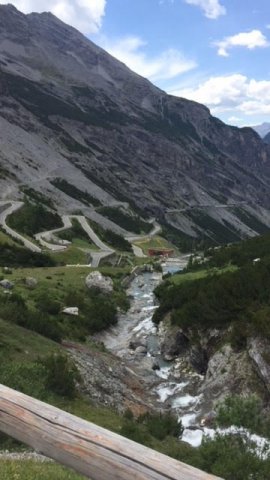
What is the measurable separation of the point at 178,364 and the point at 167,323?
7449 millimetres

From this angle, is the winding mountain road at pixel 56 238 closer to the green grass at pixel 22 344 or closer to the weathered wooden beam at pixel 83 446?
the green grass at pixel 22 344

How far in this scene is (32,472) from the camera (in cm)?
881

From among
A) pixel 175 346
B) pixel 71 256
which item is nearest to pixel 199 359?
pixel 175 346

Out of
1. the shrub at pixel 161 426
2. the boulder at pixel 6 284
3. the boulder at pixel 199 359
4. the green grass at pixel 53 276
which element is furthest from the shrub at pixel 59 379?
the green grass at pixel 53 276

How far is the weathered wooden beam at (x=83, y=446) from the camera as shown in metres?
4.90

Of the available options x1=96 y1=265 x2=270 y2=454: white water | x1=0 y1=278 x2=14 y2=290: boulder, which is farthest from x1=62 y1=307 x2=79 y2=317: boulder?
x1=0 y1=278 x2=14 y2=290: boulder

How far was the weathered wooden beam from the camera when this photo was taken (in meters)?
4.90

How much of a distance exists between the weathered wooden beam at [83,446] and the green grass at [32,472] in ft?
7.81

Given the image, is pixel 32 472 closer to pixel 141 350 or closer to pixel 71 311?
pixel 141 350

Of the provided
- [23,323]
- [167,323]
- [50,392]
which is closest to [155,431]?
[50,392]

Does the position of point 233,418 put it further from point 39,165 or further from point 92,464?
point 39,165

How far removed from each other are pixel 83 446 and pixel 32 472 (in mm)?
4243

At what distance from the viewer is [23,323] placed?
31.7 m

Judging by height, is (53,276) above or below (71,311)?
below
